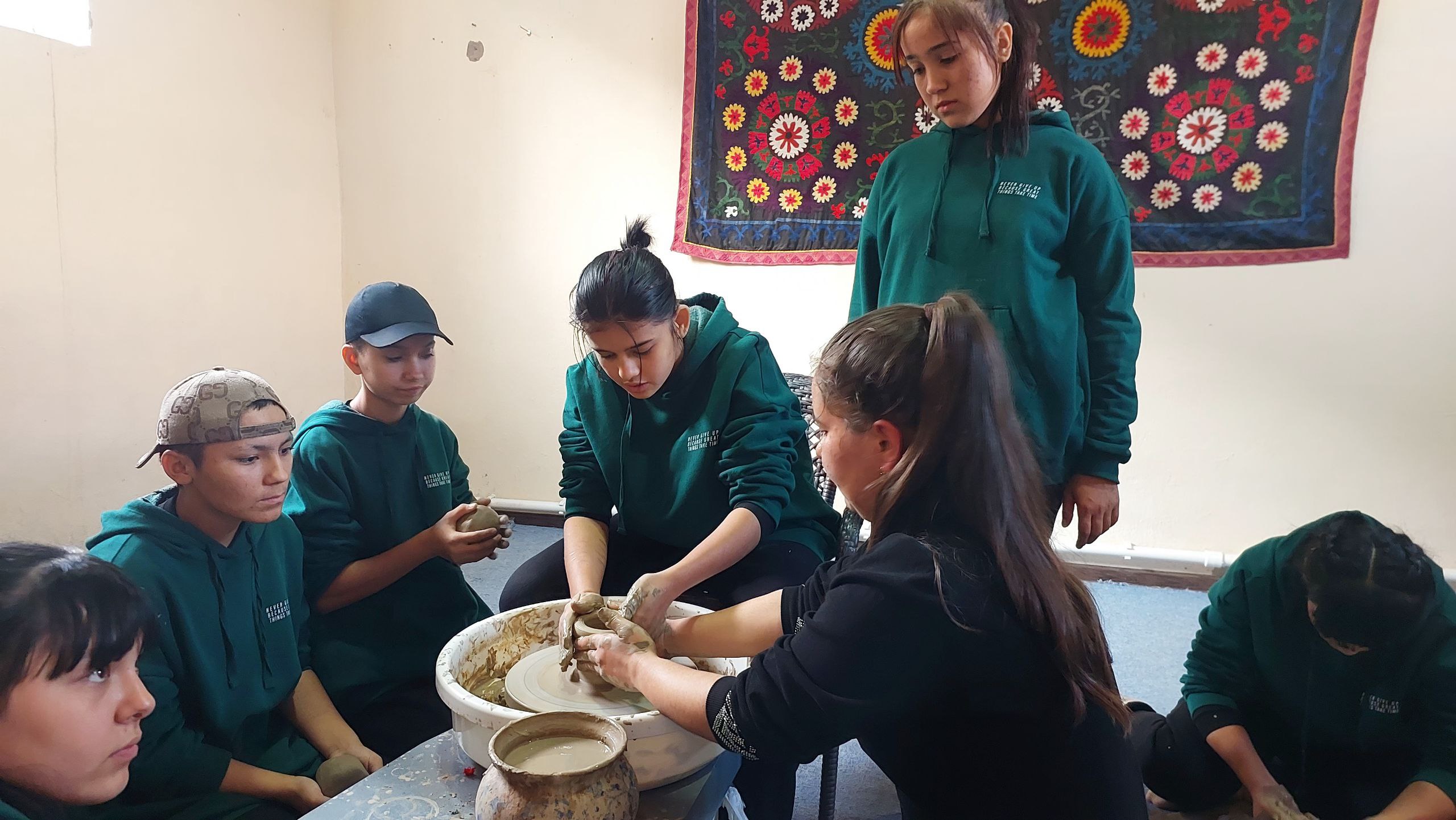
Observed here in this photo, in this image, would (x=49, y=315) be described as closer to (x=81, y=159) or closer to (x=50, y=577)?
(x=81, y=159)

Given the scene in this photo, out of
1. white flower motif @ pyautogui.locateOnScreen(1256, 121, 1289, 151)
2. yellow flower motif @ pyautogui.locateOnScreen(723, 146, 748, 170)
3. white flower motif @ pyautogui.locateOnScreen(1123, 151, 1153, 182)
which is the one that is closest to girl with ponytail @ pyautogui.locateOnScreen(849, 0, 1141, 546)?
white flower motif @ pyautogui.locateOnScreen(1123, 151, 1153, 182)

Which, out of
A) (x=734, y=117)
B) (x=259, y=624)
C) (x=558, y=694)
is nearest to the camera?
(x=558, y=694)

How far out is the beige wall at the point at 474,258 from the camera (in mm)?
2727

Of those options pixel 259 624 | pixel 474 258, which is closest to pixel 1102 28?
pixel 474 258

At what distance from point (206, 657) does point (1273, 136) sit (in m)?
3.17

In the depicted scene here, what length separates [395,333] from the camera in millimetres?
1709

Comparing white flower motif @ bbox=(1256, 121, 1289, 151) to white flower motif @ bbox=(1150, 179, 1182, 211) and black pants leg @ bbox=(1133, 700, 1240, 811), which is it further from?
black pants leg @ bbox=(1133, 700, 1240, 811)

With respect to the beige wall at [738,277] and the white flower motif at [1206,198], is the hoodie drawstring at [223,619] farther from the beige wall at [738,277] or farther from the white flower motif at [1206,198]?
the white flower motif at [1206,198]

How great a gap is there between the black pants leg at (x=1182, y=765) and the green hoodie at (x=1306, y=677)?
67 mm

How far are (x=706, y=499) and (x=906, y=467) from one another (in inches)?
29.1

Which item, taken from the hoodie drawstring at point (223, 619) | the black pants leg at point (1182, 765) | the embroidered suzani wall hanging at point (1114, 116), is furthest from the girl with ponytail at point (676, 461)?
the embroidered suzani wall hanging at point (1114, 116)

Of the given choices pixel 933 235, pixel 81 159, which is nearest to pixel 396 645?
pixel 933 235

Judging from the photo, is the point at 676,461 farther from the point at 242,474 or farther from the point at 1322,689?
the point at 1322,689

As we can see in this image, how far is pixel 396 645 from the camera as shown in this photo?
1712 mm
